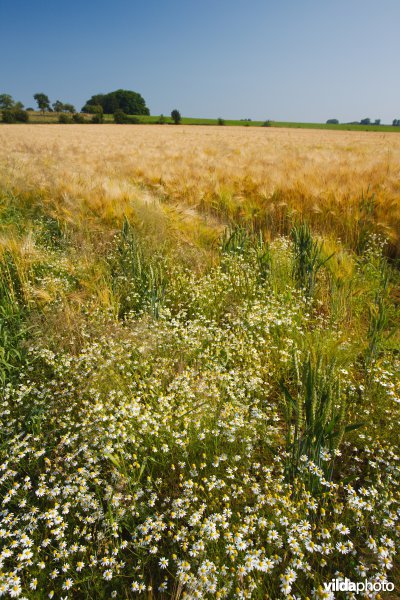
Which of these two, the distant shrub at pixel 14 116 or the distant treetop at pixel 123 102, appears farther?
the distant treetop at pixel 123 102

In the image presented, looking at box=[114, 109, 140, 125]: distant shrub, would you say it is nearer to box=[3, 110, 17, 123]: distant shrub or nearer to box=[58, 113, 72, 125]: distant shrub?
box=[58, 113, 72, 125]: distant shrub

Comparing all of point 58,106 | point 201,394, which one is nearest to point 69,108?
point 58,106

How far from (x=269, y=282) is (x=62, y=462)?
9.50ft

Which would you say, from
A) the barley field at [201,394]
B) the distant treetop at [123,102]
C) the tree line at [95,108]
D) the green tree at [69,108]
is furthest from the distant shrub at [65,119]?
the barley field at [201,394]

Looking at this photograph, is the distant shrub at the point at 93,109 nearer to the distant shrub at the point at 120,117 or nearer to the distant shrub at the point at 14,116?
the distant shrub at the point at 120,117

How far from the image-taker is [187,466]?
2254mm

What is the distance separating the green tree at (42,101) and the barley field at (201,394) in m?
108

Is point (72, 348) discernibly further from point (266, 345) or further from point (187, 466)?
point (266, 345)

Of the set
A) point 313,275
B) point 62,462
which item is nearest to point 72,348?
point 62,462

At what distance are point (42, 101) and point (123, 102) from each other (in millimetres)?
24948

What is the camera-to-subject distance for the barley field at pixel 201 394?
1729mm

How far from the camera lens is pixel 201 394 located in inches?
101

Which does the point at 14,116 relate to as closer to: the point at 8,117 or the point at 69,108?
the point at 8,117

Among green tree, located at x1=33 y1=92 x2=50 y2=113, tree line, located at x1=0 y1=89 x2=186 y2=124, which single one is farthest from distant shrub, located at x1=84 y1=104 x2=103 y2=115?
green tree, located at x1=33 y1=92 x2=50 y2=113
